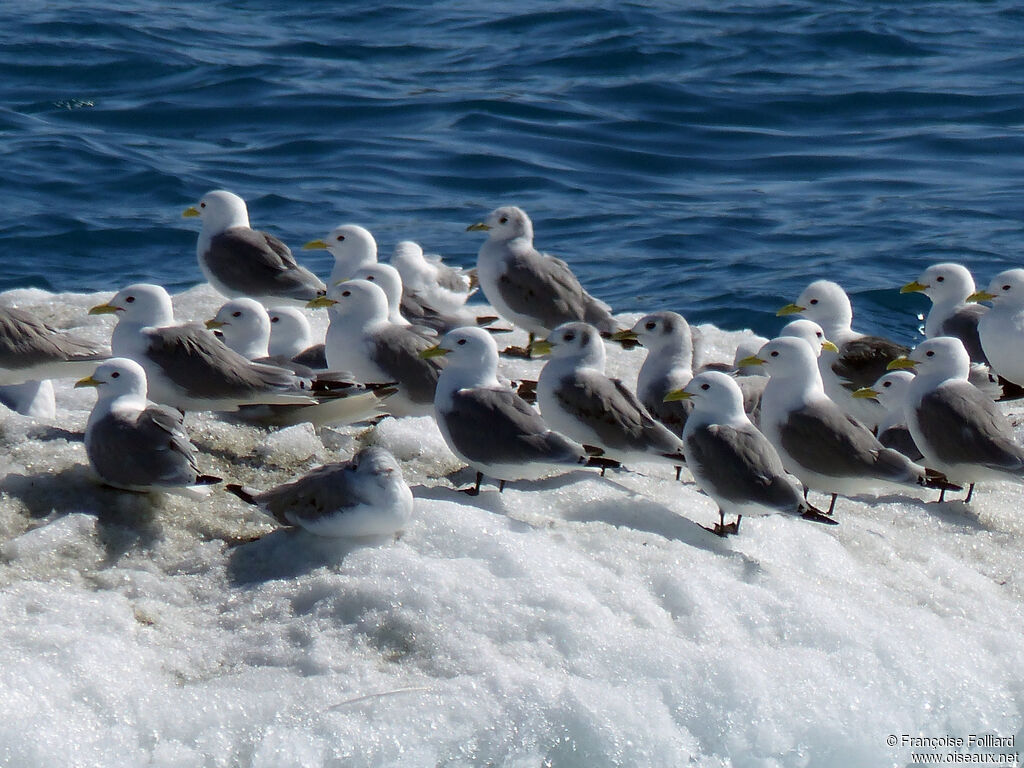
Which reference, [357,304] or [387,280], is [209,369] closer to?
[357,304]

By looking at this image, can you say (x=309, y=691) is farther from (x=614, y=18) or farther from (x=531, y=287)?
(x=614, y=18)

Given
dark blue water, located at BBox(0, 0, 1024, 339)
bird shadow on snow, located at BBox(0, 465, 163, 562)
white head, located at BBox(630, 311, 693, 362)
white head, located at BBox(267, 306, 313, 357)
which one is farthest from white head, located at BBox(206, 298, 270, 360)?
dark blue water, located at BBox(0, 0, 1024, 339)

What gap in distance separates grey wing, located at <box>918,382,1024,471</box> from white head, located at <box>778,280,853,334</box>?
1.73 metres

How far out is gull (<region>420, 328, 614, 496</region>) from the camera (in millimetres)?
6184

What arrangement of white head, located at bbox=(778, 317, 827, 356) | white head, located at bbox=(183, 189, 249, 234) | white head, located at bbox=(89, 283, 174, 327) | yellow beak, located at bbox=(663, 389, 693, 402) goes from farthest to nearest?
1. white head, located at bbox=(183, 189, 249, 234)
2. white head, located at bbox=(778, 317, 827, 356)
3. white head, located at bbox=(89, 283, 174, 327)
4. yellow beak, located at bbox=(663, 389, 693, 402)

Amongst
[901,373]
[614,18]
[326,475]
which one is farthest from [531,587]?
A: [614,18]

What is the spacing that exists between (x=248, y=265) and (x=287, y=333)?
3.45 ft

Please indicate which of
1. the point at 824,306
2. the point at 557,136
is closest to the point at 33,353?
the point at 824,306

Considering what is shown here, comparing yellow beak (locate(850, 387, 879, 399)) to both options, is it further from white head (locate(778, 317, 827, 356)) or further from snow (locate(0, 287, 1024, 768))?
snow (locate(0, 287, 1024, 768))

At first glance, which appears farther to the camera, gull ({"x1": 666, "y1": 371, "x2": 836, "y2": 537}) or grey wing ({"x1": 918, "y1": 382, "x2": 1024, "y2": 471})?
grey wing ({"x1": 918, "y1": 382, "x2": 1024, "y2": 471})

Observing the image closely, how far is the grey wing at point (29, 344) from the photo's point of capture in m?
7.01

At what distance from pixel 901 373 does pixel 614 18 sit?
1511 centimetres

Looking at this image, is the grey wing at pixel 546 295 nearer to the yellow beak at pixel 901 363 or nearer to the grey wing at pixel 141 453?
the yellow beak at pixel 901 363

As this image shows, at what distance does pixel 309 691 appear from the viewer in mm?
4750
